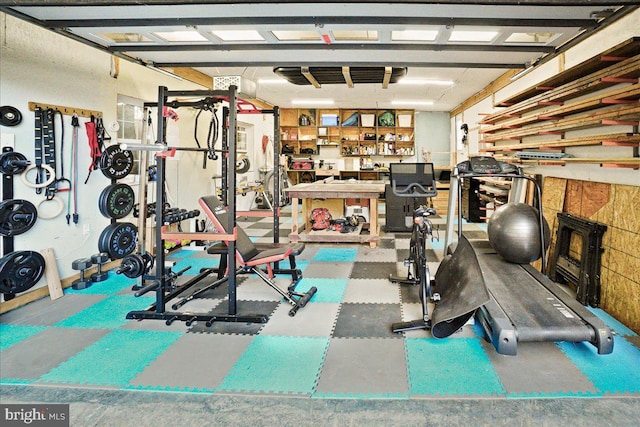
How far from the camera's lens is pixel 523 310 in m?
2.80

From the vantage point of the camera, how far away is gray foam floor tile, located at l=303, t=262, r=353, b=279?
448 cm

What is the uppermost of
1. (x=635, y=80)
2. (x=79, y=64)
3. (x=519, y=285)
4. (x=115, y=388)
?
(x=79, y=64)

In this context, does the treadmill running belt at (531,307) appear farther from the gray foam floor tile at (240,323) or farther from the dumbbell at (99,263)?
the dumbbell at (99,263)

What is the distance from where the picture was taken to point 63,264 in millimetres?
4035

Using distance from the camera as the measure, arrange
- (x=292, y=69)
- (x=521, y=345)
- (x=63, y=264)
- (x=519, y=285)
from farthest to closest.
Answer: (x=292, y=69)
(x=63, y=264)
(x=519, y=285)
(x=521, y=345)

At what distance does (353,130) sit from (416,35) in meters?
8.19

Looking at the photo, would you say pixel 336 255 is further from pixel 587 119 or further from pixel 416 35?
pixel 587 119

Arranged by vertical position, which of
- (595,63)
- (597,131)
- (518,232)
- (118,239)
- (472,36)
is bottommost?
(118,239)

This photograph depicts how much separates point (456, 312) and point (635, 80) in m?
2.47

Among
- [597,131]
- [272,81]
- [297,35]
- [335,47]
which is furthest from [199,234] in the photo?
[272,81]

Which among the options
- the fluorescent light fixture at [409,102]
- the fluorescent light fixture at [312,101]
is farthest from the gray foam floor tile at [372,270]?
the fluorescent light fixture at [409,102]

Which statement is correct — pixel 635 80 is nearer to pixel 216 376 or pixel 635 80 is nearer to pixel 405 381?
pixel 405 381

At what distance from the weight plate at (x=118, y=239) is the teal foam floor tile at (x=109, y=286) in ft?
0.86

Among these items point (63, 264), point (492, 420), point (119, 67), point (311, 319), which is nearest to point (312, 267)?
point (311, 319)
